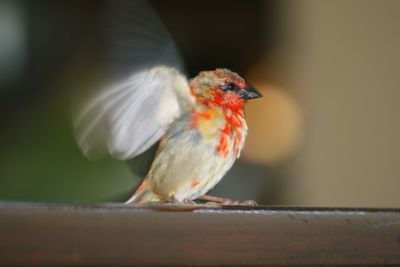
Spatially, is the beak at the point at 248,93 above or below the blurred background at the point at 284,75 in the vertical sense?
above

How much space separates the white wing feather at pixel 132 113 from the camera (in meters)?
0.72

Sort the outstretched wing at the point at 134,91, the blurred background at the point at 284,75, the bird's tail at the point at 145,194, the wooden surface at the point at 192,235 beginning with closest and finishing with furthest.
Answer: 1. the wooden surface at the point at 192,235
2. the outstretched wing at the point at 134,91
3. the bird's tail at the point at 145,194
4. the blurred background at the point at 284,75

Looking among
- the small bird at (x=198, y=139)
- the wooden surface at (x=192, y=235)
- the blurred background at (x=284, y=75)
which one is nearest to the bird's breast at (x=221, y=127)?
the small bird at (x=198, y=139)

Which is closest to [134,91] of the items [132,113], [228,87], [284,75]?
[132,113]

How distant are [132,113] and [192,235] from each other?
34cm

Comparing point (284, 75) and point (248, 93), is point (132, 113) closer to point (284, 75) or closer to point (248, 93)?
point (248, 93)

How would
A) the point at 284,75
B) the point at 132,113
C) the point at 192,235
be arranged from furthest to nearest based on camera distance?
the point at 284,75
the point at 132,113
the point at 192,235

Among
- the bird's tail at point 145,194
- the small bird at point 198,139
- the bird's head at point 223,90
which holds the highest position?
the bird's head at point 223,90

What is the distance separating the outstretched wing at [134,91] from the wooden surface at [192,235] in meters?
0.28

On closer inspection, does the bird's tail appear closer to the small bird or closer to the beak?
the small bird

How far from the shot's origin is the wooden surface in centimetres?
39

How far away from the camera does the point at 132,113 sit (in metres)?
0.75

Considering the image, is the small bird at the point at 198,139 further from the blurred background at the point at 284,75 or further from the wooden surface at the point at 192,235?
the blurred background at the point at 284,75

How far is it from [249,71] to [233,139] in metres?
0.87
